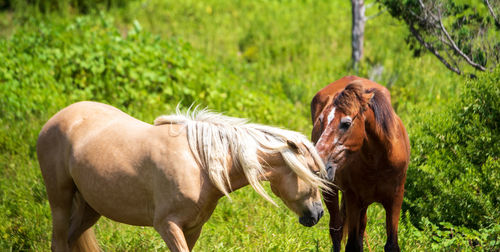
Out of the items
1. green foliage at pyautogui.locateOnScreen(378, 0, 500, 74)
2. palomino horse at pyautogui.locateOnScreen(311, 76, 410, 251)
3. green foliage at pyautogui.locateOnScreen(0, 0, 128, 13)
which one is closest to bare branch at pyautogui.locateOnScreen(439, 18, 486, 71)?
green foliage at pyautogui.locateOnScreen(378, 0, 500, 74)

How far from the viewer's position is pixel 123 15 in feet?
41.7

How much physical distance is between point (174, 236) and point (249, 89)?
6.02 metres

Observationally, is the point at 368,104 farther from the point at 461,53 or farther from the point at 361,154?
the point at 461,53

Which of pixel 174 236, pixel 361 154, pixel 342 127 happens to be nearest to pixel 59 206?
pixel 174 236

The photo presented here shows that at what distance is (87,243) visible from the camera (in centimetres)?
438

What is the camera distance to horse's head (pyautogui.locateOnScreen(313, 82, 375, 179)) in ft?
12.7

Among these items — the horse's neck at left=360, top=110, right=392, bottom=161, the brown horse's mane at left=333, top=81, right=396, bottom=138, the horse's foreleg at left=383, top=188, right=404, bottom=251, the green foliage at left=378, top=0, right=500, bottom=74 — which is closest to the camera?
the brown horse's mane at left=333, top=81, right=396, bottom=138

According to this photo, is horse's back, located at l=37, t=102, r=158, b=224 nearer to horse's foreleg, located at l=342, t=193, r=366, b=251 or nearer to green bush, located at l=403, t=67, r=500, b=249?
horse's foreleg, located at l=342, t=193, r=366, b=251

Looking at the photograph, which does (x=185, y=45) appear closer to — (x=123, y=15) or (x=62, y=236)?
(x=123, y=15)

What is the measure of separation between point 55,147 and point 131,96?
4182 mm

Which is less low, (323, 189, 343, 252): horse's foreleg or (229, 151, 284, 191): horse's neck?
(229, 151, 284, 191): horse's neck

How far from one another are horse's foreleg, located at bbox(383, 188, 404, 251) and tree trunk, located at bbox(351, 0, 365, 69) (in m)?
5.61

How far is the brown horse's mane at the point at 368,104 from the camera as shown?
399cm

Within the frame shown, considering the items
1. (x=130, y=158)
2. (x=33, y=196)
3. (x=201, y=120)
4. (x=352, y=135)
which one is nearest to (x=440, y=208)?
(x=352, y=135)
